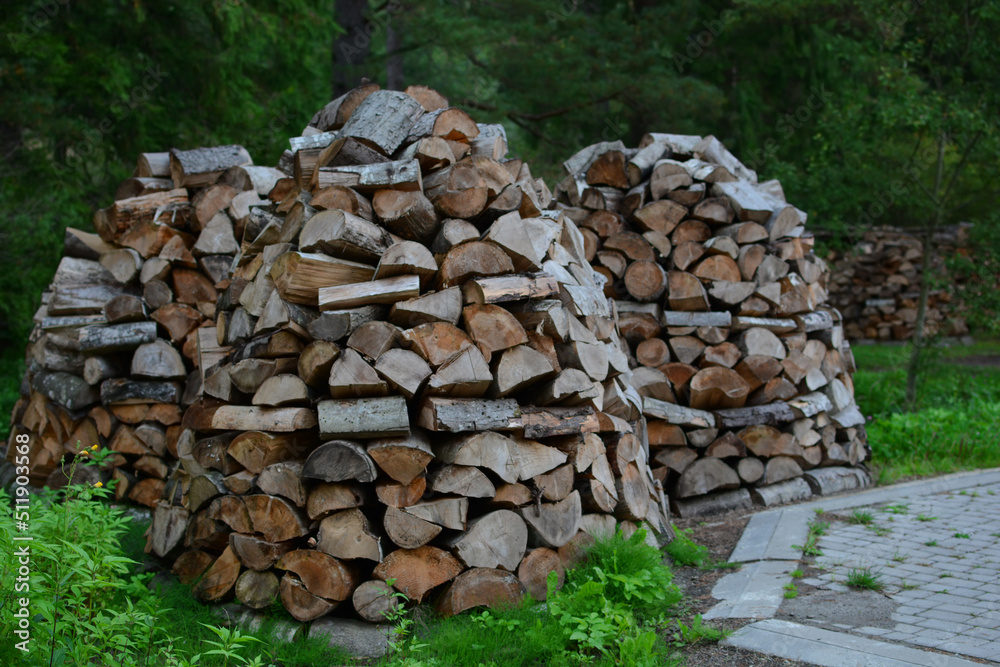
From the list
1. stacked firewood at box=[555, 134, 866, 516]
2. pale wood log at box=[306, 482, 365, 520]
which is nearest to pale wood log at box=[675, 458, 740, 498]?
stacked firewood at box=[555, 134, 866, 516]

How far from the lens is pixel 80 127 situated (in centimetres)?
761

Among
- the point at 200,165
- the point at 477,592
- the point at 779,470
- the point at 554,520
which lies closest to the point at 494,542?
the point at 477,592

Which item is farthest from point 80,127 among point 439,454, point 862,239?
point 862,239

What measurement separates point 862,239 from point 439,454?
1165cm

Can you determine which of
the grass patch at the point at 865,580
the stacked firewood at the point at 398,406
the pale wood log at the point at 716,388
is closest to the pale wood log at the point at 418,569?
the stacked firewood at the point at 398,406

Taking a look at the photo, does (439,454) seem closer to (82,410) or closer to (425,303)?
(425,303)

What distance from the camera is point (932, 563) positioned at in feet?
12.4

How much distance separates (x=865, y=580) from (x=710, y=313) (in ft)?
7.31

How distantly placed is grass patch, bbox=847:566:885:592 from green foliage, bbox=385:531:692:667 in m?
0.83

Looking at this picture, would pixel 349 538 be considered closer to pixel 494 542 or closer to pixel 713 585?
pixel 494 542

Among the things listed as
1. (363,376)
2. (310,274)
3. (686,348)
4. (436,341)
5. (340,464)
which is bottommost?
(686,348)

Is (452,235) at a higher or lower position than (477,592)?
higher

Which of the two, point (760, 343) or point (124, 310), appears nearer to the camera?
point (124, 310)

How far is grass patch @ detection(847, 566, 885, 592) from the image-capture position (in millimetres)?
3480
